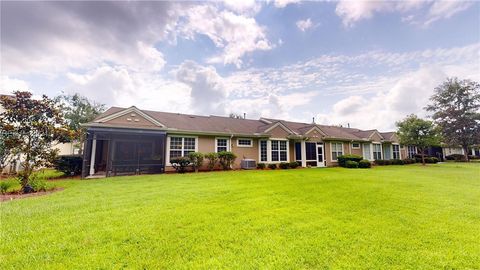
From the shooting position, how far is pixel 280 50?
61.0 feet

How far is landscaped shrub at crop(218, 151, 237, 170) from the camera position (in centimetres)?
1686

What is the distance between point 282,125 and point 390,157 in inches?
739

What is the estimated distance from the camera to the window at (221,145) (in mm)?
17819

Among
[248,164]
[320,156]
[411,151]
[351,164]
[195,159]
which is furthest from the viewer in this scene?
[411,151]

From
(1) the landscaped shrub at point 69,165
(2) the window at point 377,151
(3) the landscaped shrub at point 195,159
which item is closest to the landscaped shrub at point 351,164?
(2) the window at point 377,151

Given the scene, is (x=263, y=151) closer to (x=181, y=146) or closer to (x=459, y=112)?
(x=181, y=146)

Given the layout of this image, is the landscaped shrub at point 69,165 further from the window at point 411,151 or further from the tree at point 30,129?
the window at point 411,151

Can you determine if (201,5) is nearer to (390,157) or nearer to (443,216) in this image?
(443,216)

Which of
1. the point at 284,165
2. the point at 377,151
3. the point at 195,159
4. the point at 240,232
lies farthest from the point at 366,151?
the point at 240,232

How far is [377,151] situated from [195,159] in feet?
81.3

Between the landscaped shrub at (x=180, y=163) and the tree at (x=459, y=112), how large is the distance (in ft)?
137

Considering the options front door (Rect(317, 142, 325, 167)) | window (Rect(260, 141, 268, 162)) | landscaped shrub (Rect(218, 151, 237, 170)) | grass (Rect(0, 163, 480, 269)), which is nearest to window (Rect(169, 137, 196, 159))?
landscaped shrub (Rect(218, 151, 237, 170))

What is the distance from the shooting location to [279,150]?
20.5m

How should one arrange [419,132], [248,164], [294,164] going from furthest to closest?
[419,132] < [294,164] < [248,164]
